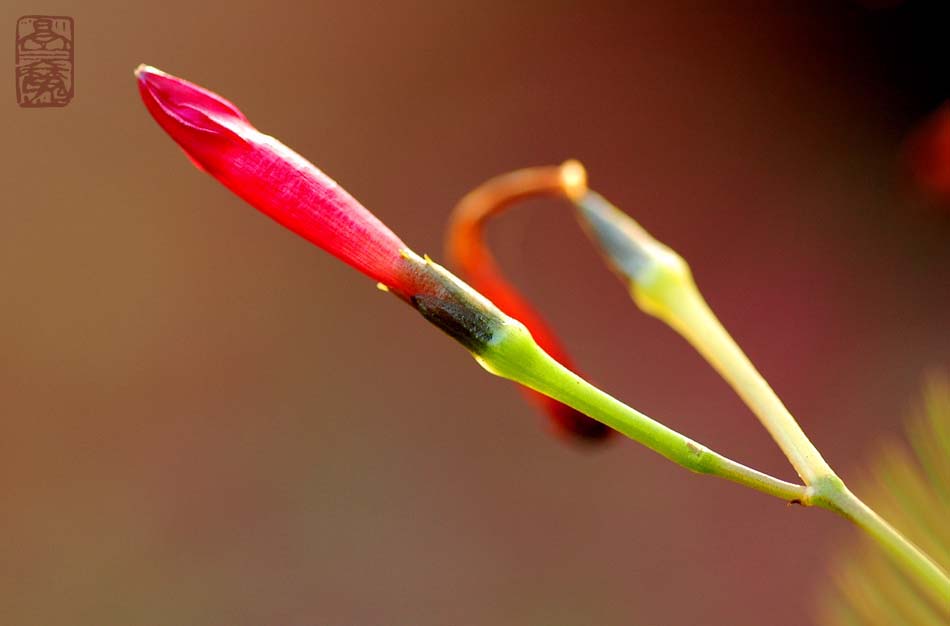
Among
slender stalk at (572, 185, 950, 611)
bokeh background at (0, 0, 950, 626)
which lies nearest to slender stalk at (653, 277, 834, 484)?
slender stalk at (572, 185, 950, 611)

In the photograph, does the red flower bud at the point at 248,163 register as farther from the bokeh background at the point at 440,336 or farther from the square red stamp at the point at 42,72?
the bokeh background at the point at 440,336

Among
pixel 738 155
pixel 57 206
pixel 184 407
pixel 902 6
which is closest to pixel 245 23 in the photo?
pixel 57 206

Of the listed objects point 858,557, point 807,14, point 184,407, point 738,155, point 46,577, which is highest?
point 807,14

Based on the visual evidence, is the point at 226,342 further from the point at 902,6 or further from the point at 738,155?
the point at 902,6

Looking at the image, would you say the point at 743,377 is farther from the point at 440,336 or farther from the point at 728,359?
the point at 440,336

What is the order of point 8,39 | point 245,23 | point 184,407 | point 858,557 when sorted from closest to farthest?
1. point 858,557
2. point 8,39
3. point 245,23
4. point 184,407

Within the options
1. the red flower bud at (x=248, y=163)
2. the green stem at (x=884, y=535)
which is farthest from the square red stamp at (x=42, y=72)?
the green stem at (x=884, y=535)

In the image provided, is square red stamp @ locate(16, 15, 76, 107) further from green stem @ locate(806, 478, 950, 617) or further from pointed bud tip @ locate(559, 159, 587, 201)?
green stem @ locate(806, 478, 950, 617)
